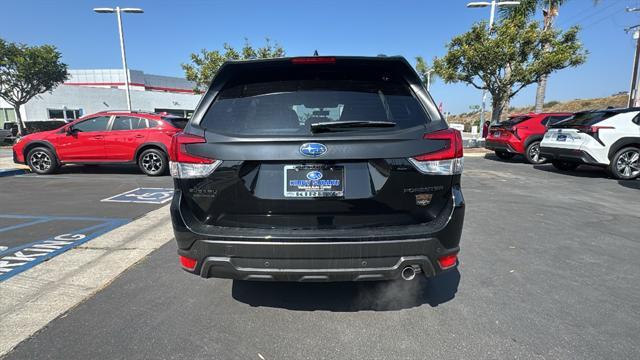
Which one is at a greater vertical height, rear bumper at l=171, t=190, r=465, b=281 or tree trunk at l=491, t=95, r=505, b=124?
tree trunk at l=491, t=95, r=505, b=124

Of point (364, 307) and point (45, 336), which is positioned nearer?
point (45, 336)

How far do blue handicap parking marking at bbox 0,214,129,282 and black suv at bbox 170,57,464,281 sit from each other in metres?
2.48

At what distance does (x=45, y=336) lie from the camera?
247 centimetres

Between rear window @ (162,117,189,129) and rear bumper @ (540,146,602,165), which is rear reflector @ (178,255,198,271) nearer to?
rear window @ (162,117,189,129)

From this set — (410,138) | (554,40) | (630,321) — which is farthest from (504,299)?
(554,40)

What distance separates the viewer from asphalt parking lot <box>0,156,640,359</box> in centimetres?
233

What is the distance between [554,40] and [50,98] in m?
Result: 41.7

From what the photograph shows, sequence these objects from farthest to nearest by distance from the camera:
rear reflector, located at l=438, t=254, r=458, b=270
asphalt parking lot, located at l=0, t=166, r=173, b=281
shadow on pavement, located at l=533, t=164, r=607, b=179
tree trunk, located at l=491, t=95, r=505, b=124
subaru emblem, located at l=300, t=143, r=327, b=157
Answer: tree trunk, located at l=491, t=95, r=505, b=124 → shadow on pavement, located at l=533, t=164, r=607, b=179 → asphalt parking lot, located at l=0, t=166, r=173, b=281 → rear reflector, located at l=438, t=254, r=458, b=270 → subaru emblem, located at l=300, t=143, r=327, b=157

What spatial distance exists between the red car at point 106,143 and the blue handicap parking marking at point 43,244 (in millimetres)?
4038

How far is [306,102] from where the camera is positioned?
2.48 metres

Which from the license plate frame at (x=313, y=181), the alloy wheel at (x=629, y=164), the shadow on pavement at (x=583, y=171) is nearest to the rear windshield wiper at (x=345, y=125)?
the license plate frame at (x=313, y=181)

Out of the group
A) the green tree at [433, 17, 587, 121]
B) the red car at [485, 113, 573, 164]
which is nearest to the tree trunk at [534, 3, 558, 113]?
the green tree at [433, 17, 587, 121]

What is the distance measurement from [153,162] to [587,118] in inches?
431

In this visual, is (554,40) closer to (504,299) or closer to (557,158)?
(557,158)
